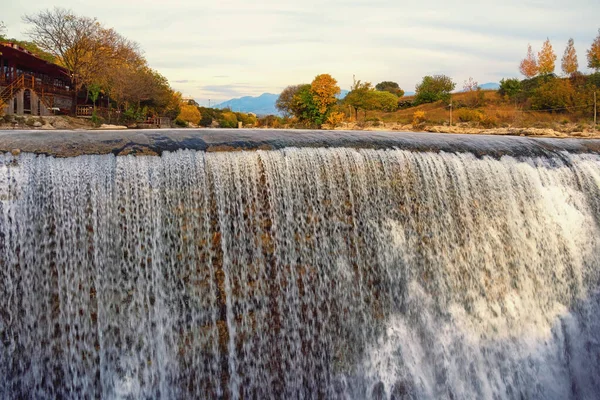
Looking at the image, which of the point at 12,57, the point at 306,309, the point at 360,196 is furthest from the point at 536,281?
the point at 12,57

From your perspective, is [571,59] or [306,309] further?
[571,59]

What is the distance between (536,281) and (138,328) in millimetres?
6622

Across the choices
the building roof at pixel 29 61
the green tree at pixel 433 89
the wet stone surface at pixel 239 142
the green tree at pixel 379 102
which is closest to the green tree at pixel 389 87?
the green tree at pixel 433 89

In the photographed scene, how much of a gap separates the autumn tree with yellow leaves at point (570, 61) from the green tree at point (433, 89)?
27.0 feet

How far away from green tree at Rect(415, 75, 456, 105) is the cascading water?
33.4 meters

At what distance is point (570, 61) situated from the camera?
1426 inches

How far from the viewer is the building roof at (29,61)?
2198 centimetres

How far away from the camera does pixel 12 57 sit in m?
23.1

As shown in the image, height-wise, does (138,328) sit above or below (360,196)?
below

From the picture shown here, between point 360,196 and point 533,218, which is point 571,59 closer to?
point 533,218

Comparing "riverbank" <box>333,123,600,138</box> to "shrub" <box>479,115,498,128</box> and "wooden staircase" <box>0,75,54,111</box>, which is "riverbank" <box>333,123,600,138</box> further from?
"wooden staircase" <box>0,75,54,111</box>

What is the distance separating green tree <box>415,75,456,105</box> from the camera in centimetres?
4150

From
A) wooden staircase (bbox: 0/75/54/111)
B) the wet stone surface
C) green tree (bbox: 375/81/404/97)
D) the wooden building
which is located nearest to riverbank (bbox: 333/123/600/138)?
the wet stone surface

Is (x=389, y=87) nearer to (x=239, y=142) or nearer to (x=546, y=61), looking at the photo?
(x=546, y=61)
